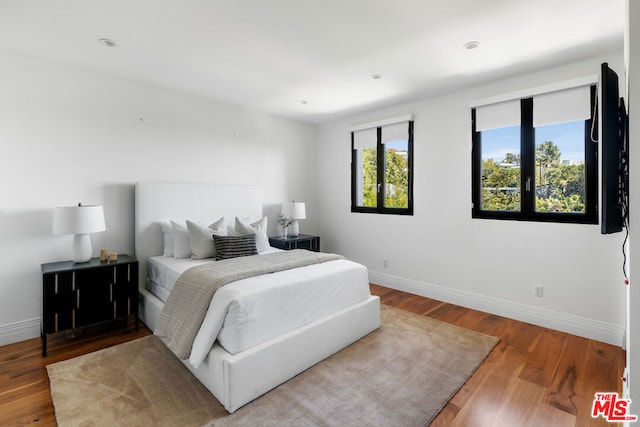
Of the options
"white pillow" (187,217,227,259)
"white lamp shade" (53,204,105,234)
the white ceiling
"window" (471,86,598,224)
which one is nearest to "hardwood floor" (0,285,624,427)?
"white pillow" (187,217,227,259)

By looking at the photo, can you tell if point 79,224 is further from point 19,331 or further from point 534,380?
point 534,380

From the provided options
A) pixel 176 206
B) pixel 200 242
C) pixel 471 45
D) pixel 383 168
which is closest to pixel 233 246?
pixel 200 242

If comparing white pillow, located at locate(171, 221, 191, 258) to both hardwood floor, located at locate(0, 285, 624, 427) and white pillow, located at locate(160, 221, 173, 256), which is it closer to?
white pillow, located at locate(160, 221, 173, 256)

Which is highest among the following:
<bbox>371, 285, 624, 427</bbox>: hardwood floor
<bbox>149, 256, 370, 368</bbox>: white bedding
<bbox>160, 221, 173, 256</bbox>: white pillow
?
<bbox>160, 221, 173, 256</bbox>: white pillow

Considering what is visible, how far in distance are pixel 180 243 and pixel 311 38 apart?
2362 millimetres

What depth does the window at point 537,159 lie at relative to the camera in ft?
9.44

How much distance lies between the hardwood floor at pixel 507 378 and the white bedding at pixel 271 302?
37.2 inches

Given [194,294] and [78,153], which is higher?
[78,153]

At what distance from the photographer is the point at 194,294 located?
2242mm

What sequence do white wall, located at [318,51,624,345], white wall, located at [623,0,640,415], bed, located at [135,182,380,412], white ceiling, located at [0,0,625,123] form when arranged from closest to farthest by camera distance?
white wall, located at [623,0,640,415]
bed, located at [135,182,380,412]
white ceiling, located at [0,0,625,123]
white wall, located at [318,51,624,345]

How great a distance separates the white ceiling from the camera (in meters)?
2.07

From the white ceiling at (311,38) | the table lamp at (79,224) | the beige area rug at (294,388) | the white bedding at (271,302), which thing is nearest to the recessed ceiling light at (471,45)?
the white ceiling at (311,38)

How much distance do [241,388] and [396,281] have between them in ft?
9.59

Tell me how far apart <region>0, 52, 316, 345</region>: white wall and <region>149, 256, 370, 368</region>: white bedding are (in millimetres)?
1197
